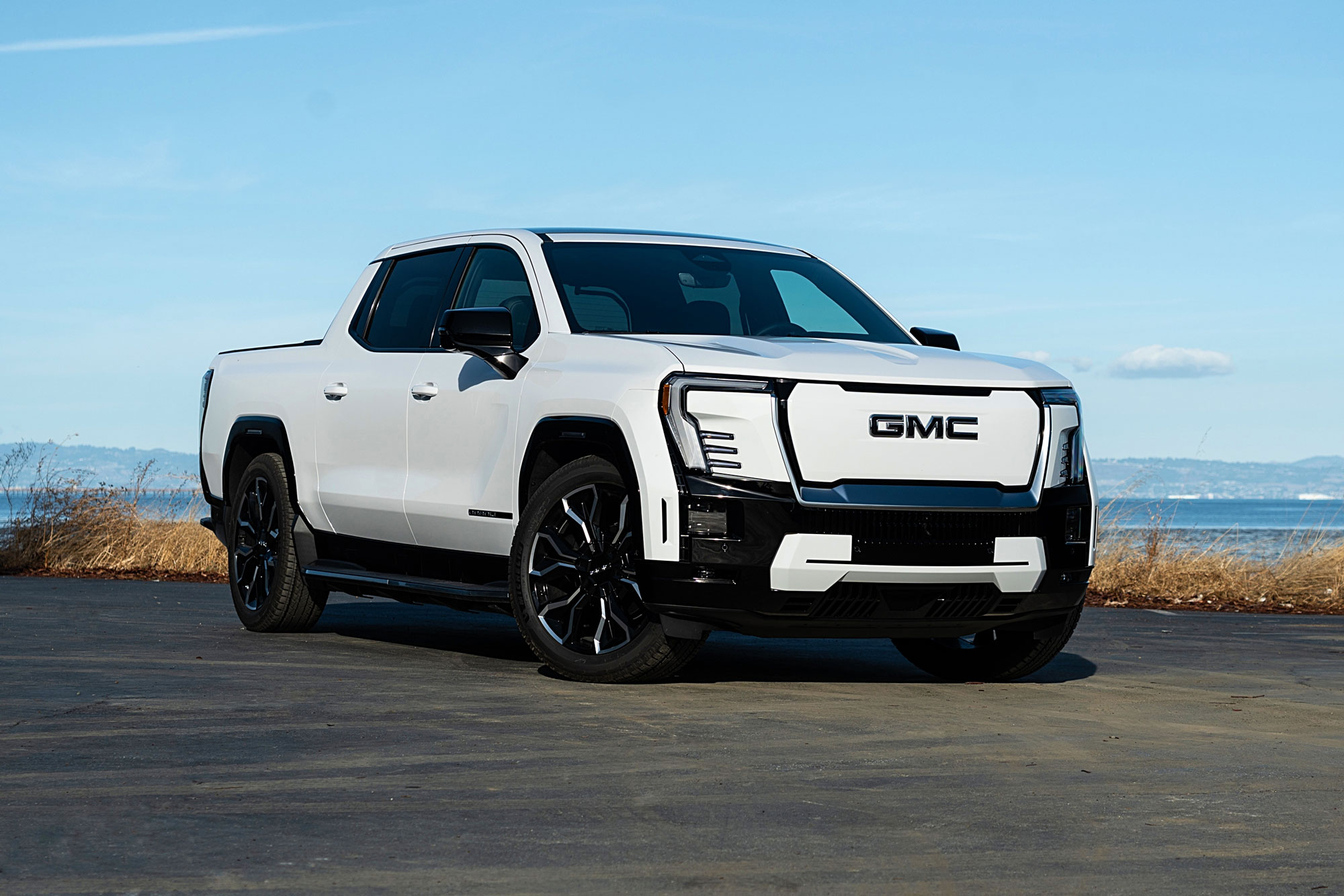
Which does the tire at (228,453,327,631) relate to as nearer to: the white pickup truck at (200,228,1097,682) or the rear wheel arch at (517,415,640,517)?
the white pickup truck at (200,228,1097,682)

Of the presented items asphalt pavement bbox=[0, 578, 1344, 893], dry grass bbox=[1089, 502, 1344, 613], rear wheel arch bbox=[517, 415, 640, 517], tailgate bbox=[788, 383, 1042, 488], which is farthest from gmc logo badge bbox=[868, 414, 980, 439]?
dry grass bbox=[1089, 502, 1344, 613]

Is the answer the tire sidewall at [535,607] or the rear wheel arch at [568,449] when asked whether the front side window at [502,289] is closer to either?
the rear wheel arch at [568,449]

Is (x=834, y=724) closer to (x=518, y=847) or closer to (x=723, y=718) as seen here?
(x=723, y=718)

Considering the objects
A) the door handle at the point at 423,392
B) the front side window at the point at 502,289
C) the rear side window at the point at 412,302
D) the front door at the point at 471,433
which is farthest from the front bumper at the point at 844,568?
the rear side window at the point at 412,302

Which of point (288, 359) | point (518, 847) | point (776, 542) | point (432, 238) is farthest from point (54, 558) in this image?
point (518, 847)

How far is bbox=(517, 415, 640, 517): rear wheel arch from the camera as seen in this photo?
7.02 meters

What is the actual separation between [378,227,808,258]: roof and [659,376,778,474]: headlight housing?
185cm

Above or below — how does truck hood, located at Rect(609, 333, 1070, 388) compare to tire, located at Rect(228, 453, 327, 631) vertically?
above

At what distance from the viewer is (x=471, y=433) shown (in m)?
8.05

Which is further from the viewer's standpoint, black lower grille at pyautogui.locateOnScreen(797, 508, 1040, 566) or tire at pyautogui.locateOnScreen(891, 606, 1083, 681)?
tire at pyautogui.locateOnScreen(891, 606, 1083, 681)

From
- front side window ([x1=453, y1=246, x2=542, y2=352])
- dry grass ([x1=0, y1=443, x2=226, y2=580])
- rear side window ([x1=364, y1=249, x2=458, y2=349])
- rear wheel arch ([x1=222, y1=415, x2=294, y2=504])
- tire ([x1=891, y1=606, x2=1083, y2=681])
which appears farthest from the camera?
dry grass ([x1=0, y1=443, x2=226, y2=580])

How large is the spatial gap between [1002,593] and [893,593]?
52 cm

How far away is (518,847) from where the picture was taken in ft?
14.1


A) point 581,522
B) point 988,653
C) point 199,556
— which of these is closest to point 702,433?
point 581,522
